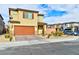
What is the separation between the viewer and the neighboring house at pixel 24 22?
19.0 meters

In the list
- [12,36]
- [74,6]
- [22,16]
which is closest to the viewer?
[74,6]

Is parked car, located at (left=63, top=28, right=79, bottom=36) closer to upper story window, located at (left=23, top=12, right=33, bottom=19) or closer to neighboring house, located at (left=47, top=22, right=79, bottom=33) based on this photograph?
neighboring house, located at (left=47, top=22, right=79, bottom=33)

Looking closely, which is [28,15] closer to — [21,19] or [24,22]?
[24,22]

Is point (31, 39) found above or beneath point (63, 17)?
beneath

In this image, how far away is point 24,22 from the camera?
21.3m

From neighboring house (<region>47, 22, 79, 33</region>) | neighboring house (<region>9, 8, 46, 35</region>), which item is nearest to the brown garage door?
neighboring house (<region>9, 8, 46, 35</region>)

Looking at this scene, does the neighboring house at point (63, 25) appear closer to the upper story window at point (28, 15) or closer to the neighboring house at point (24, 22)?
the neighboring house at point (24, 22)

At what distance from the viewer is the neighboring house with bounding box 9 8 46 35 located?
19.0 metres

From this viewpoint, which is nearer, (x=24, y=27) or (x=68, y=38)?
(x=24, y=27)
